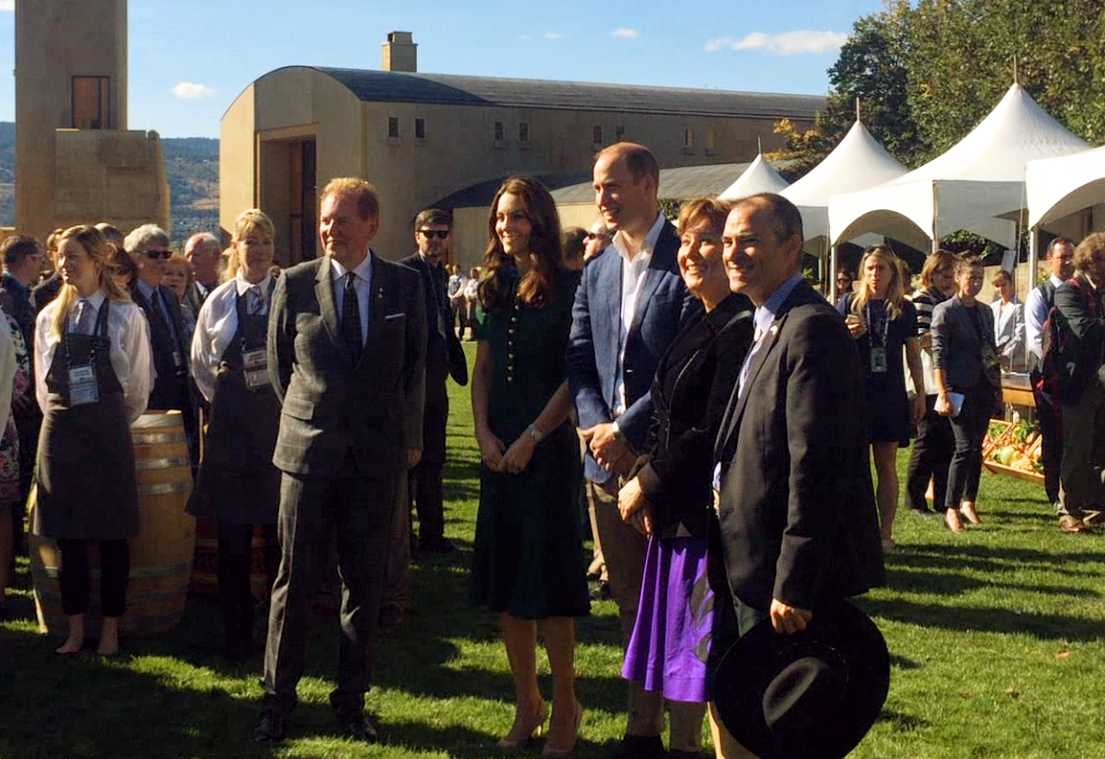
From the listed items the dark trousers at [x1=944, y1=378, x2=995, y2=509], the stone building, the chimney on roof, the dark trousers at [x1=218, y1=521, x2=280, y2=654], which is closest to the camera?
the dark trousers at [x1=218, y1=521, x2=280, y2=654]

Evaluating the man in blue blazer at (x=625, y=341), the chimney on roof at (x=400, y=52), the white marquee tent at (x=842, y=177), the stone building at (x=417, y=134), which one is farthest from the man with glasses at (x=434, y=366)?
the chimney on roof at (x=400, y=52)

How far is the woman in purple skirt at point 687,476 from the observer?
4.43 metres

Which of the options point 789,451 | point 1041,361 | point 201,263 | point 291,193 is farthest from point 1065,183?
point 291,193

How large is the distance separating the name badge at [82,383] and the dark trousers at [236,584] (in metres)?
0.83

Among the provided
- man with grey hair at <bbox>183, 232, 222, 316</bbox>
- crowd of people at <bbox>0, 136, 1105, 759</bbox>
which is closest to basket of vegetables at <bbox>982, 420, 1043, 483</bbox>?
crowd of people at <bbox>0, 136, 1105, 759</bbox>

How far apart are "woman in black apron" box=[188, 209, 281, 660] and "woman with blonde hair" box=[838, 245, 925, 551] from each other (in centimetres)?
403

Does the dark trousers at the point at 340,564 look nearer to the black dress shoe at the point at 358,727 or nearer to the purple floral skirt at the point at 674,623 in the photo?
the black dress shoe at the point at 358,727

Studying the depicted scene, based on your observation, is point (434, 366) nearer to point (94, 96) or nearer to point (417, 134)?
point (94, 96)

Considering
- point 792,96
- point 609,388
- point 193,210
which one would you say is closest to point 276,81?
point 792,96

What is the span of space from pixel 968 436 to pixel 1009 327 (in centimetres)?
609

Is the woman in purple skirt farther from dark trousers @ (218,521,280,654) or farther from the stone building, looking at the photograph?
the stone building

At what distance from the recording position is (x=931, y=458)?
37.0 feet

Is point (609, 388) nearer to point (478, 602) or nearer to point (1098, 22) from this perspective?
point (478, 602)

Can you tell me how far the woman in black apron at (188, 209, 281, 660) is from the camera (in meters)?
6.57
